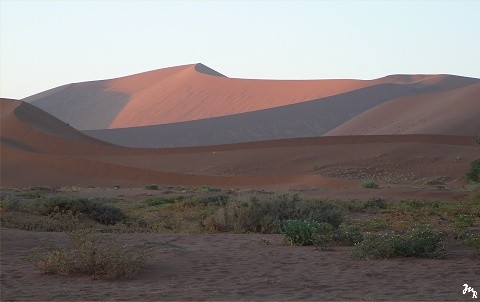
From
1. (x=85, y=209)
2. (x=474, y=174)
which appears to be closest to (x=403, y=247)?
(x=85, y=209)

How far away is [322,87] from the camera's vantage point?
12950cm

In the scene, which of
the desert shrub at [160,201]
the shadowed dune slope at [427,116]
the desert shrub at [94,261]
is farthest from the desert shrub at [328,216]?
the shadowed dune slope at [427,116]

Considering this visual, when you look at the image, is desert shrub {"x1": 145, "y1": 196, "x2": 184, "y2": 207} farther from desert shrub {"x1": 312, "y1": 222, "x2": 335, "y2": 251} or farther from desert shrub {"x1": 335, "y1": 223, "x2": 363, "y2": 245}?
desert shrub {"x1": 312, "y1": 222, "x2": 335, "y2": 251}

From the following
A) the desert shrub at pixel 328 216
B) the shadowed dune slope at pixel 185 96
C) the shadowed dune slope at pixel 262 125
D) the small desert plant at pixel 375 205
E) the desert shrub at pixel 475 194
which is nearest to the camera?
the desert shrub at pixel 328 216

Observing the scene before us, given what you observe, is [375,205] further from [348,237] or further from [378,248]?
[378,248]

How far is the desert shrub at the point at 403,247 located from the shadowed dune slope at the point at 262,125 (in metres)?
75.6

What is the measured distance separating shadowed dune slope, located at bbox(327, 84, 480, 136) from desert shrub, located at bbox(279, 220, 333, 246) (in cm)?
5500

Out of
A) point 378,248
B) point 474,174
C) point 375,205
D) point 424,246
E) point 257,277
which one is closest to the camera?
point 257,277

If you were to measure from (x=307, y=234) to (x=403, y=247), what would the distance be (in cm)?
207

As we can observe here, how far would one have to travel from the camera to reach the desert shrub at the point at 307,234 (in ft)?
45.5

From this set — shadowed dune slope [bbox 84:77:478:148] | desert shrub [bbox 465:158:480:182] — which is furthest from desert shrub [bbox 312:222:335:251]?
shadowed dune slope [bbox 84:77:478:148]

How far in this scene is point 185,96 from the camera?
129625 mm

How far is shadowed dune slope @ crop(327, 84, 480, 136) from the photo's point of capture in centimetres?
7088

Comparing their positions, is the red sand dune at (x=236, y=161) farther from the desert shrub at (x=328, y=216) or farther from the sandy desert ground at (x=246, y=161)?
the desert shrub at (x=328, y=216)
